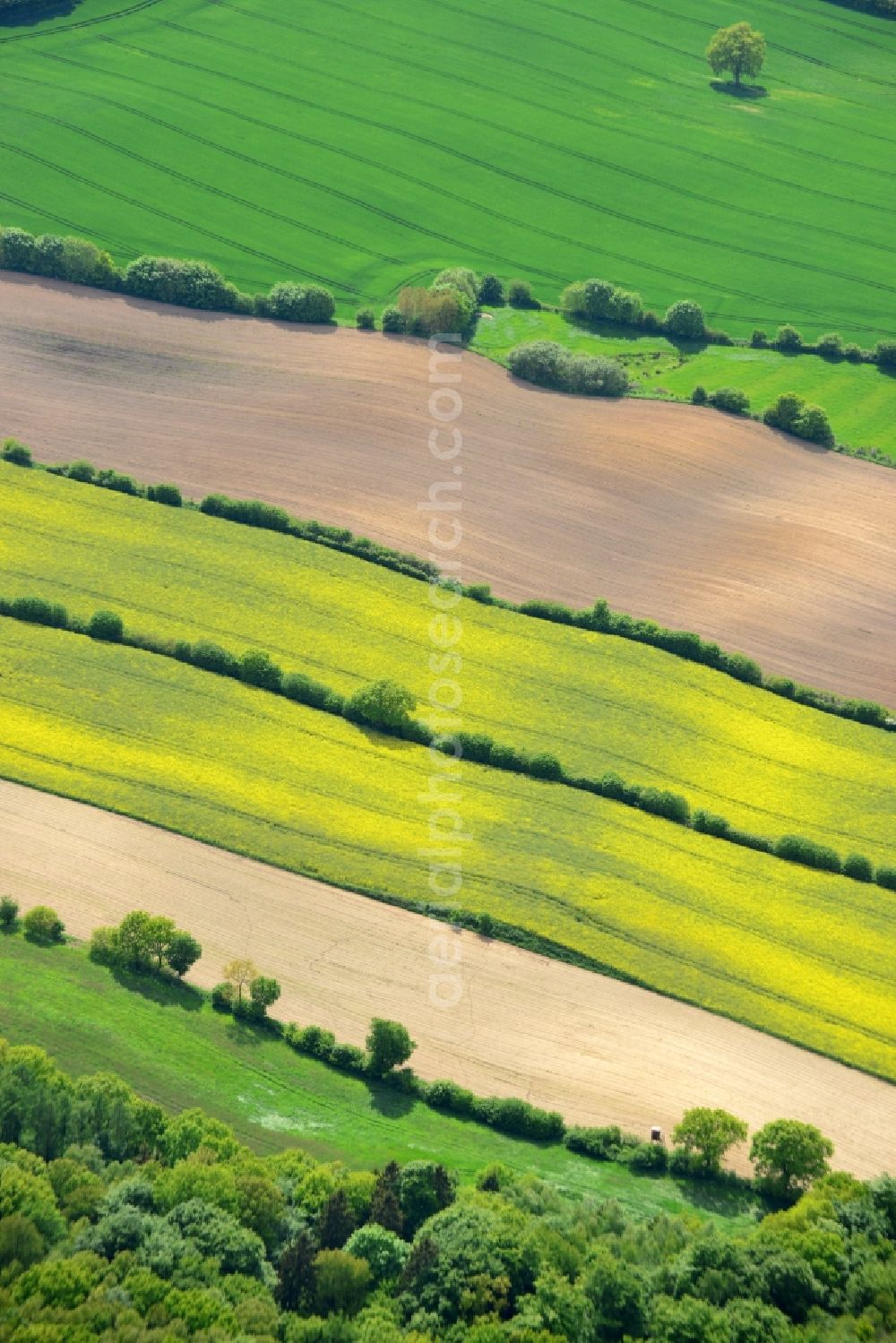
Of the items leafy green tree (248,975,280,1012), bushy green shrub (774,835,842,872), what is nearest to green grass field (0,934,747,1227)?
leafy green tree (248,975,280,1012)

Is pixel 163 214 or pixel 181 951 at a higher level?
pixel 163 214

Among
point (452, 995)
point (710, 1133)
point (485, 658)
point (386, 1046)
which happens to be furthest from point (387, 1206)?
point (485, 658)

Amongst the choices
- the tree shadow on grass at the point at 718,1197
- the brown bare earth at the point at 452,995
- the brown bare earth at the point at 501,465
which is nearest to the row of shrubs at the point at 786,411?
the brown bare earth at the point at 501,465

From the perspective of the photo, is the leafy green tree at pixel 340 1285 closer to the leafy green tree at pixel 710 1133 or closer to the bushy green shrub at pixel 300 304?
the leafy green tree at pixel 710 1133

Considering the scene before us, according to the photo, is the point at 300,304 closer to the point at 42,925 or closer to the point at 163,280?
the point at 163,280

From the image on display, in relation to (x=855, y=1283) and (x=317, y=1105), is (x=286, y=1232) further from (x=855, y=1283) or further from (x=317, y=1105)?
(x=855, y=1283)

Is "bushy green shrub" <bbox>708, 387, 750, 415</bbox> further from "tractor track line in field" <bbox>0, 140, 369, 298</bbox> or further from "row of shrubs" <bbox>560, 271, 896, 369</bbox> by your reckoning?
"tractor track line in field" <bbox>0, 140, 369, 298</bbox>
